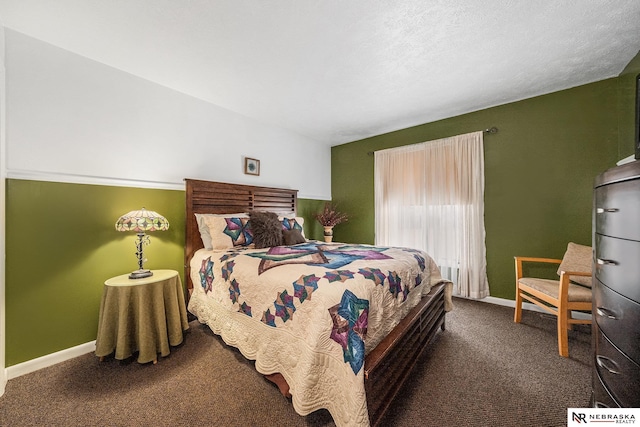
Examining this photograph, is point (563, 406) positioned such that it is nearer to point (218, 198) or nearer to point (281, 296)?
point (281, 296)

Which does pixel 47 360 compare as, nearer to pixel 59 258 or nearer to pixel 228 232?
pixel 59 258

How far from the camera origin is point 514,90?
2.72m

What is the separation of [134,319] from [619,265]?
2911mm

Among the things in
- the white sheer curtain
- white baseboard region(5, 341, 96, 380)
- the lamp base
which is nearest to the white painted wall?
the lamp base

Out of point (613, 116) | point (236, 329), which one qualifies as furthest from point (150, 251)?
point (613, 116)

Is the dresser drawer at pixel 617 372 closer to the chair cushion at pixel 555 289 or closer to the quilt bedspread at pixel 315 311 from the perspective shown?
the quilt bedspread at pixel 315 311

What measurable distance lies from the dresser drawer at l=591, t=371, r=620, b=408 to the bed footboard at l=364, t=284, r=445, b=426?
877 millimetres

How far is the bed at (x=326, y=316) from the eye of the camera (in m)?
1.25

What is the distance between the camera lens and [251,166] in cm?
345

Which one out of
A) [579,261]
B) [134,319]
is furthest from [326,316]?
[579,261]

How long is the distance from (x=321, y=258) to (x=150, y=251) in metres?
1.82

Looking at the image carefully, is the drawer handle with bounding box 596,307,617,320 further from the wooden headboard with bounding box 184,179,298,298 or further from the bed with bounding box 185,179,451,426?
the wooden headboard with bounding box 184,179,298,298

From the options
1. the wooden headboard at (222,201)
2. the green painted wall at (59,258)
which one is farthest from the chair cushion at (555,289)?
the green painted wall at (59,258)

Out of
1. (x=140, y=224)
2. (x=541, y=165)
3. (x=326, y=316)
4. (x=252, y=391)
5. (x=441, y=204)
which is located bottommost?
(x=252, y=391)
